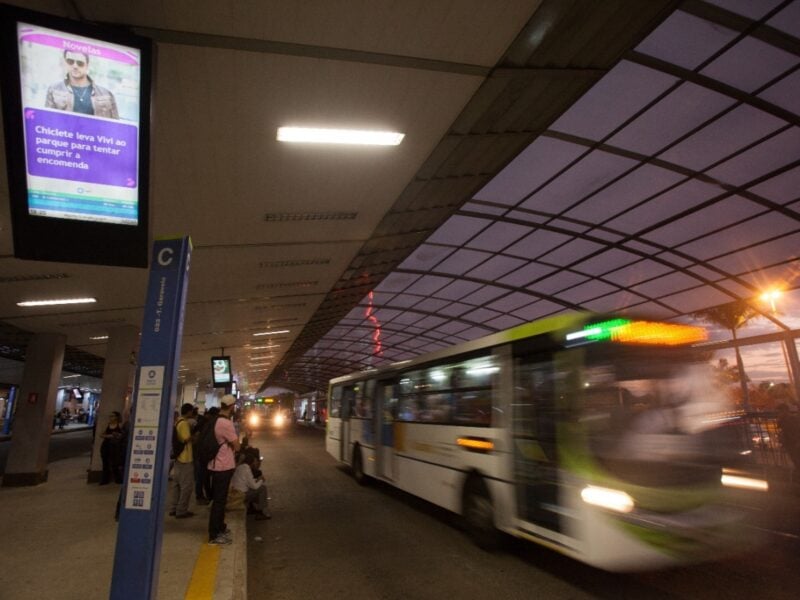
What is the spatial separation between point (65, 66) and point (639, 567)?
6.79 metres

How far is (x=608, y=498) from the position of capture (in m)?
5.02

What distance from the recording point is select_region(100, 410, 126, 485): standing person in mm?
12281

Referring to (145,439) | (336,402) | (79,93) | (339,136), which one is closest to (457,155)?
(339,136)

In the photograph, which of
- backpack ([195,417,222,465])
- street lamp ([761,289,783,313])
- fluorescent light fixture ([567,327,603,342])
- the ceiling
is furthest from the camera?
street lamp ([761,289,783,313])

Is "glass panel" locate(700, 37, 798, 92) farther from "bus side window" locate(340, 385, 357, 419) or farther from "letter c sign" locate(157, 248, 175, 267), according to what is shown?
"bus side window" locate(340, 385, 357, 419)

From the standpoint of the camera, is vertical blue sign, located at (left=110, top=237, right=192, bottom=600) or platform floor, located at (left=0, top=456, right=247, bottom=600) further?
platform floor, located at (left=0, top=456, right=247, bottom=600)

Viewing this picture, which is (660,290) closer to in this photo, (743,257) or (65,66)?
(743,257)

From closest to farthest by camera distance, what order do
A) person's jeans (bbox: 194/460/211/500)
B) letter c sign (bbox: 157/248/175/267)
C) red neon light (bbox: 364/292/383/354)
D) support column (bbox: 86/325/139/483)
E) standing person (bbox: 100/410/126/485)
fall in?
letter c sign (bbox: 157/248/175/267) < person's jeans (bbox: 194/460/211/500) < standing person (bbox: 100/410/126/485) < support column (bbox: 86/325/139/483) < red neon light (bbox: 364/292/383/354)

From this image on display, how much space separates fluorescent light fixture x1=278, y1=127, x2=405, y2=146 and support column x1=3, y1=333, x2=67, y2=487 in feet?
40.4

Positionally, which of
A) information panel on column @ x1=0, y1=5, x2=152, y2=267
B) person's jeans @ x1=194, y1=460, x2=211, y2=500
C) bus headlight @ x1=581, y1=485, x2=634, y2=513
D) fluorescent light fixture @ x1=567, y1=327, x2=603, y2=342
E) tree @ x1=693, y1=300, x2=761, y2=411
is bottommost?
person's jeans @ x1=194, y1=460, x2=211, y2=500

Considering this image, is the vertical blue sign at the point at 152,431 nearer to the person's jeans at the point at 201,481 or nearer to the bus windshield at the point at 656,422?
the bus windshield at the point at 656,422

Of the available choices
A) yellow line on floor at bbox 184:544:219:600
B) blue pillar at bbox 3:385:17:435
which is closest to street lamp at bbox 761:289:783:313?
yellow line on floor at bbox 184:544:219:600

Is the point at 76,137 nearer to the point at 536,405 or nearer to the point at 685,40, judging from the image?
the point at 536,405

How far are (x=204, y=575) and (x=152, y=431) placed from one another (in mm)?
2655
